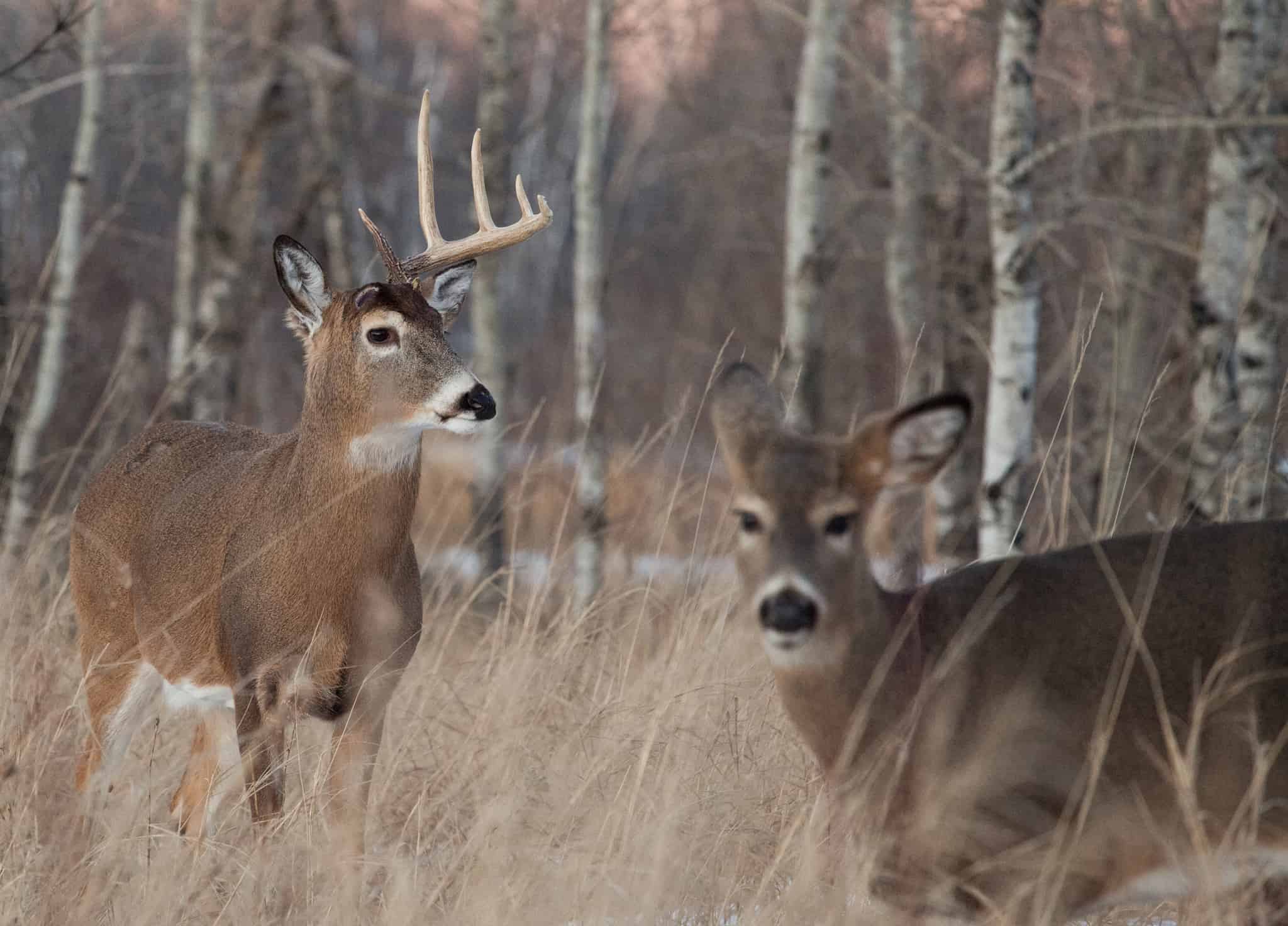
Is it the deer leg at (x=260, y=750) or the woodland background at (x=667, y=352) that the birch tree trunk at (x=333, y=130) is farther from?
the deer leg at (x=260, y=750)

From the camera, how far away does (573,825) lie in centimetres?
380

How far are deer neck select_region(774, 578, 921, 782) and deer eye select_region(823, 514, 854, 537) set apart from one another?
0.13m

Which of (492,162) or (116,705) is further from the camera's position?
(492,162)

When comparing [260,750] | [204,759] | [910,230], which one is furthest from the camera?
[910,230]

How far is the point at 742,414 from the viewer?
3.22 metres

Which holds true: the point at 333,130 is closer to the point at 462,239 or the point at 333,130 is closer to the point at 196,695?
the point at 462,239

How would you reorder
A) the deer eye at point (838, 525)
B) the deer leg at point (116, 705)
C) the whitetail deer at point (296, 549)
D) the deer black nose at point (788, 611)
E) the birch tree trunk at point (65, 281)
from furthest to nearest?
the birch tree trunk at point (65, 281), the deer leg at point (116, 705), the whitetail deer at point (296, 549), the deer eye at point (838, 525), the deer black nose at point (788, 611)

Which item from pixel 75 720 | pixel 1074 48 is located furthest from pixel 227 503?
pixel 1074 48

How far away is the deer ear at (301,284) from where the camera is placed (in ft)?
15.1

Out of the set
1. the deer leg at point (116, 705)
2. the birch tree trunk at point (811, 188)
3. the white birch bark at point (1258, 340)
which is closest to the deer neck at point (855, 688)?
the deer leg at point (116, 705)

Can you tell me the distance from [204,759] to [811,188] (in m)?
5.00

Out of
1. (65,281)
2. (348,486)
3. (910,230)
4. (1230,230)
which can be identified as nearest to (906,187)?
(910,230)

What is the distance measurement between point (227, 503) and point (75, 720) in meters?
0.72

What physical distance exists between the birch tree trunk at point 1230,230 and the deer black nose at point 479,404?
2568mm
